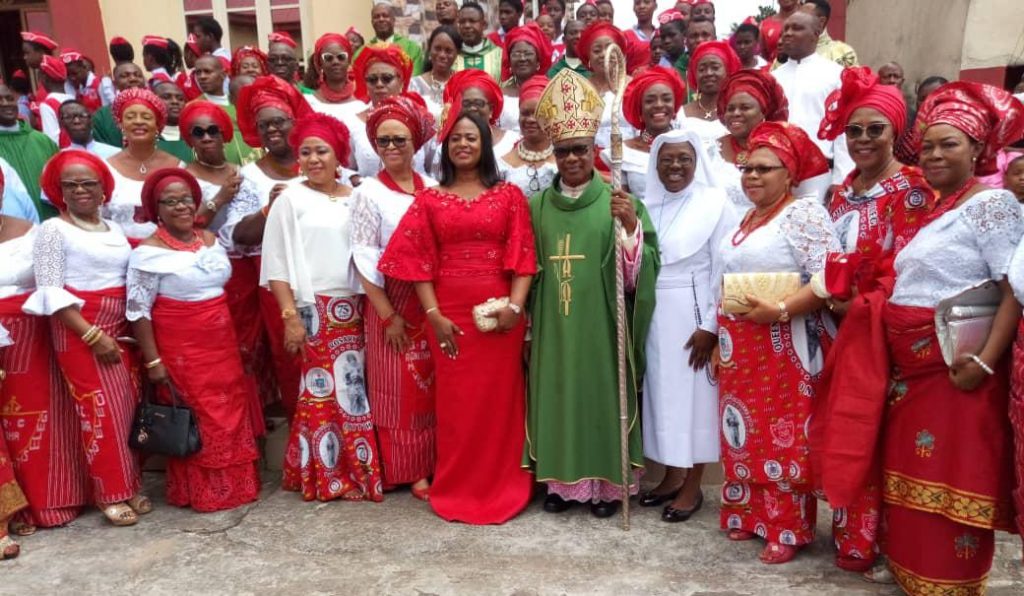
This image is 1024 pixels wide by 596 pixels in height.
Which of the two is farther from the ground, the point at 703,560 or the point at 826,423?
the point at 826,423

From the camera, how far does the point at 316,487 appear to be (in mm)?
4586

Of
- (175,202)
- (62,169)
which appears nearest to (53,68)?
(62,169)

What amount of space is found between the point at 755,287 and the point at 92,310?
337 cm

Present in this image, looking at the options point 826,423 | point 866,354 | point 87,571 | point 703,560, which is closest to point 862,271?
point 866,354

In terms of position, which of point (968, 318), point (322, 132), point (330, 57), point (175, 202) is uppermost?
point (330, 57)

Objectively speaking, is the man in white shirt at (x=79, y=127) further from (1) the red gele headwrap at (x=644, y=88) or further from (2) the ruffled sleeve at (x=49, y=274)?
(1) the red gele headwrap at (x=644, y=88)

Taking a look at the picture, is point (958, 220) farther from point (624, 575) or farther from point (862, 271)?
point (624, 575)

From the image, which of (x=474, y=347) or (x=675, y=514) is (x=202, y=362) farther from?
(x=675, y=514)

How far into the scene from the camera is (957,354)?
2.89 meters

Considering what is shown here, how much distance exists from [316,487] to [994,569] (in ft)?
11.4

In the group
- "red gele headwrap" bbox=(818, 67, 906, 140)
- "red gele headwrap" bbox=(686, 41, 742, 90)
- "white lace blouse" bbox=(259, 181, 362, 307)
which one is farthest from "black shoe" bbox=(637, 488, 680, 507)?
"red gele headwrap" bbox=(686, 41, 742, 90)

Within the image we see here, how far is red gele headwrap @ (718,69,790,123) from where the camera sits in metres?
4.27

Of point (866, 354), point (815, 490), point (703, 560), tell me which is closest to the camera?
point (866, 354)

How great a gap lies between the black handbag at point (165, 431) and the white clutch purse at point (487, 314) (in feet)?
5.59
